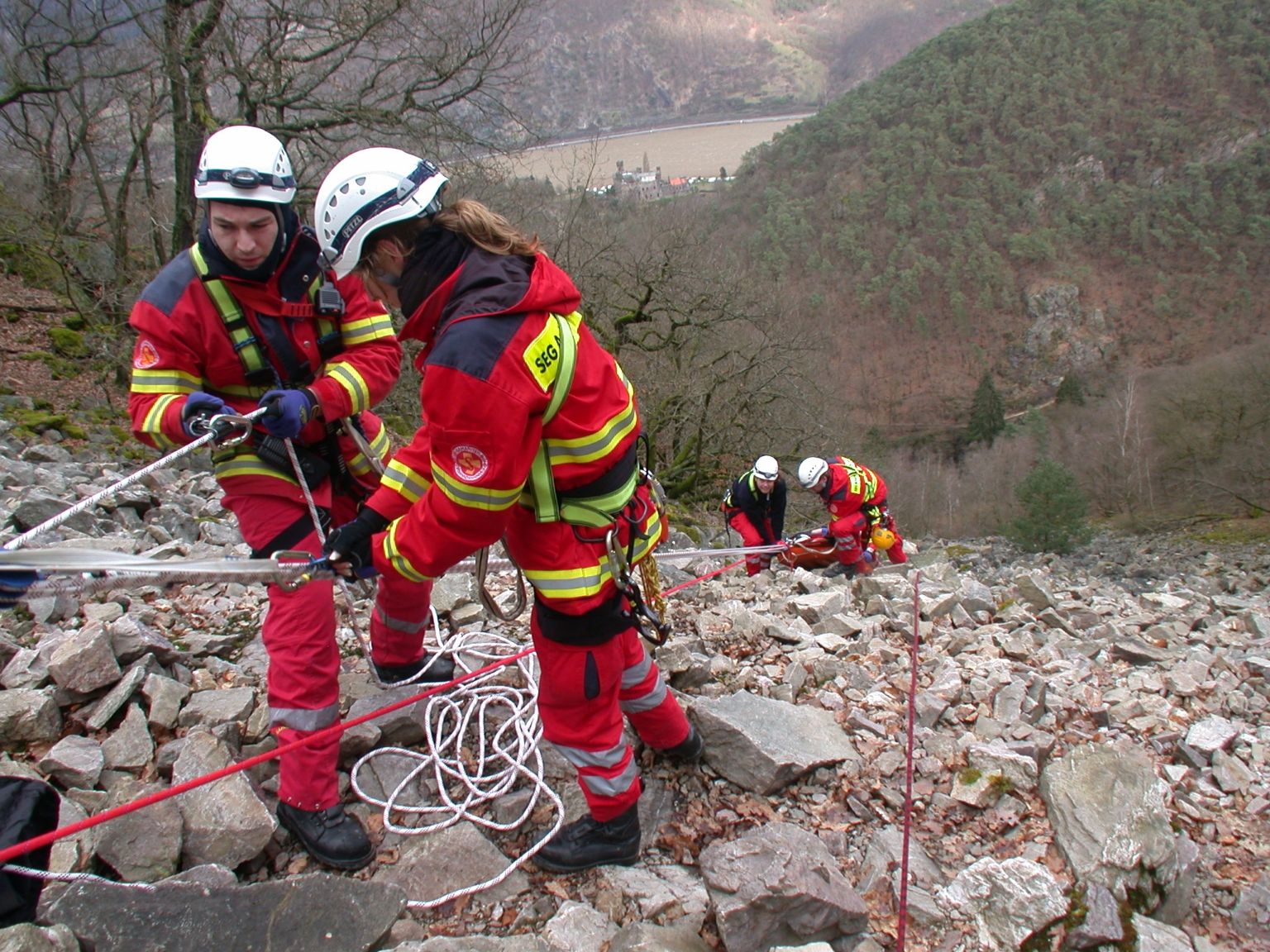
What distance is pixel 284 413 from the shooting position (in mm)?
2744

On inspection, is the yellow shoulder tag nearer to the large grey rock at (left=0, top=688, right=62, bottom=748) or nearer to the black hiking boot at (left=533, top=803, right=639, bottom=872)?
the black hiking boot at (left=533, top=803, right=639, bottom=872)

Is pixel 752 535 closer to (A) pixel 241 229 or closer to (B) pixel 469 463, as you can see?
(A) pixel 241 229

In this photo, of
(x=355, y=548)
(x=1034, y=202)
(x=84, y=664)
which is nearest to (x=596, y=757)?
(x=355, y=548)

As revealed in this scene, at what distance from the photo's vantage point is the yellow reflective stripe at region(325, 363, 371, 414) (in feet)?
9.77

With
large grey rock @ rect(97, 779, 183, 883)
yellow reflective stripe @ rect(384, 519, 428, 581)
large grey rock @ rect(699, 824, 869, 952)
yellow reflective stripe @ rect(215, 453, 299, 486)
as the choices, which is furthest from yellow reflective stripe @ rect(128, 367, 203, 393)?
large grey rock @ rect(699, 824, 869, 952)

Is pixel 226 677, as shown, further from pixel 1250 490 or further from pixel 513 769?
pixel 1250 490

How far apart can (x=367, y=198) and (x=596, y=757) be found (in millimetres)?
1808

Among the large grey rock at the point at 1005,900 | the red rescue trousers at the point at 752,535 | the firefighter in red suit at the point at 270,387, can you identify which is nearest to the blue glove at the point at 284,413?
the firefighter in red suit at the point at 270,387

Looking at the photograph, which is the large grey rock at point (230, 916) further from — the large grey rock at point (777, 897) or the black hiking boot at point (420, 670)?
the black hiking boot at point (420, 670)

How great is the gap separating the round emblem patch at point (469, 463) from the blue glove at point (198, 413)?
992 mm

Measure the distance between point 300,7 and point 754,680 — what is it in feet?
37.8

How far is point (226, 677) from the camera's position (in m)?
3.69

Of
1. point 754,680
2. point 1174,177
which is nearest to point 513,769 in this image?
point 754,680

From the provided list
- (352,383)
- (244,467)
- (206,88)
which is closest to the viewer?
(244,467)
